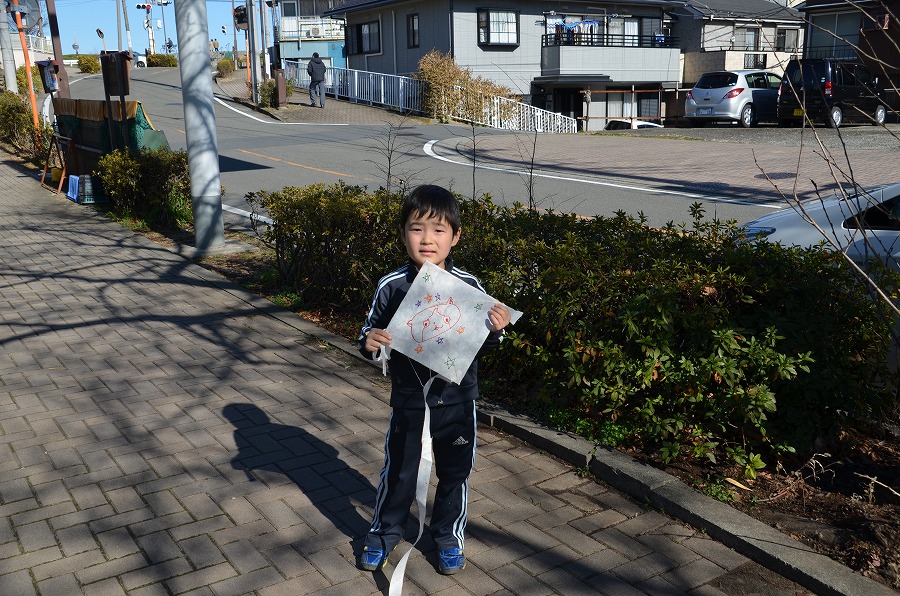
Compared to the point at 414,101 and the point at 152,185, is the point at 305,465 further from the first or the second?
the point at 414,101

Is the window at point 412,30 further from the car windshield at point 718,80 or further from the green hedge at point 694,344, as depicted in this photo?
the green hedge at point 694,344

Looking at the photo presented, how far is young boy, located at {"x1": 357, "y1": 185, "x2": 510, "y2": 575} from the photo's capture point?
3.16m

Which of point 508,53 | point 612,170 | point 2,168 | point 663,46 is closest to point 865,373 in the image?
point 612,170

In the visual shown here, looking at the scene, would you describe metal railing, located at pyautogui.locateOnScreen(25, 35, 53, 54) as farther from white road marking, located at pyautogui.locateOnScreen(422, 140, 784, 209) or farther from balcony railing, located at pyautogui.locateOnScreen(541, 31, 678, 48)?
white road marking, located at pyautogui.locateOnScreen(422, 140, 784, 209)

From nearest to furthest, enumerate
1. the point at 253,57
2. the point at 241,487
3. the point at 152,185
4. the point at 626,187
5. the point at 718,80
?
the point at 241,487
the point at 152,185
the point at 626,187
the point at 718,80
the point at 253,57

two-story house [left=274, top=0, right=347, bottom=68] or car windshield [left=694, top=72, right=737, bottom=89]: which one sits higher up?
two-story house [left=274, top=0, right=347, bottom=68]

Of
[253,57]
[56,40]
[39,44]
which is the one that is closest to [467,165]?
[56,40]

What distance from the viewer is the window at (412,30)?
3534 cm

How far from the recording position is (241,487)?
4051mm

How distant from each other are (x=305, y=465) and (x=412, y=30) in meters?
33.6

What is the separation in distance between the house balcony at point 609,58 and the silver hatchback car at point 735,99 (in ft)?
29.2

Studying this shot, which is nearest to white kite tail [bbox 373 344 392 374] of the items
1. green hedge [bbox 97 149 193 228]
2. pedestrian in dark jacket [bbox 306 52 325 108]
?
green hedge [bbox 97 149 193 228]

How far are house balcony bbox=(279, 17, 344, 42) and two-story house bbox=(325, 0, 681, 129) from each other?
1379 centimetres

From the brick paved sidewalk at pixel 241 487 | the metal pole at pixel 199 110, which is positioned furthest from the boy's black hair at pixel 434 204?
the metal pole at pixel 199 110
